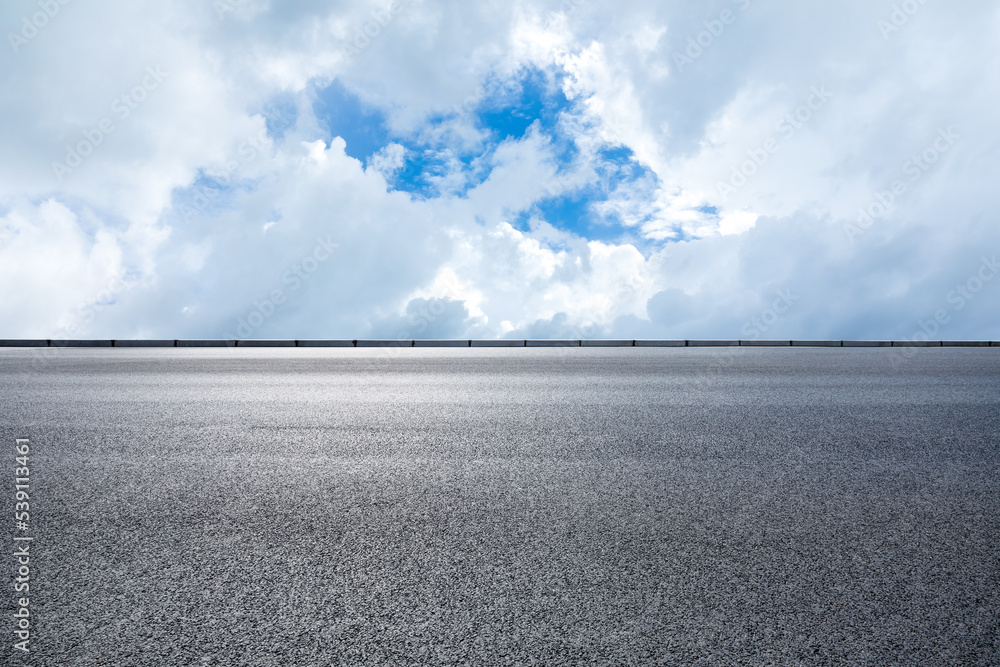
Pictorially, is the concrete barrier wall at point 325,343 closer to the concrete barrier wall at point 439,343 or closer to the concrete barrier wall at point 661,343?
the concrete barrier wall at point 439,343

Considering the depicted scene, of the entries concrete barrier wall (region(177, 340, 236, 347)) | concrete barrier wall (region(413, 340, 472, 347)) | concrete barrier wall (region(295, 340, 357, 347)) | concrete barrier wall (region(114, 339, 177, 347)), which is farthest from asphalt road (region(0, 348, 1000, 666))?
concrete barrier wall (region(114, 339, 177, 347))

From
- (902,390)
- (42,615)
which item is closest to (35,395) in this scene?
(42,615)

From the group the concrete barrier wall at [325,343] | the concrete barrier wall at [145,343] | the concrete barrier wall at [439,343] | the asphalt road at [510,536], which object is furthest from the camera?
the concrete barrier wall at [439,343]

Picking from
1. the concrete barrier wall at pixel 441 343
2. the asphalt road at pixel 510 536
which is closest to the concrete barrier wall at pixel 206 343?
the concrete barrier wall at pixel 441 343

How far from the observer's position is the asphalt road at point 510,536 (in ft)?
6.56

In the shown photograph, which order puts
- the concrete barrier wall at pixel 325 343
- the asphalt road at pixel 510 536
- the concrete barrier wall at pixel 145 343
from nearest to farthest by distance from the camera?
the asphalt road at pixel 510 536 → the concrete barrier wall at pixel 145 343 → the concrete barrier wall at pixel 325 343

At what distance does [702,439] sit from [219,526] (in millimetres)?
3776

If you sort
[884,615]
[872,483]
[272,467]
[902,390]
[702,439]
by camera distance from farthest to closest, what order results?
[902,390] → [702,439] → [272,467] → [872,483] → [884,615]

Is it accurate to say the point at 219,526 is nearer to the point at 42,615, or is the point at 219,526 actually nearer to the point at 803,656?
the point at 42,615

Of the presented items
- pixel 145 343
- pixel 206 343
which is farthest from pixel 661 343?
pixel 145 343

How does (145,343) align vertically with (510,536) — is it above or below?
above

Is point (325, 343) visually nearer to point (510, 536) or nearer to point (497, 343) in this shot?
point (497, 343)

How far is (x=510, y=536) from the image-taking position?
113 inches

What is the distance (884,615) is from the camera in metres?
→ 2.15
